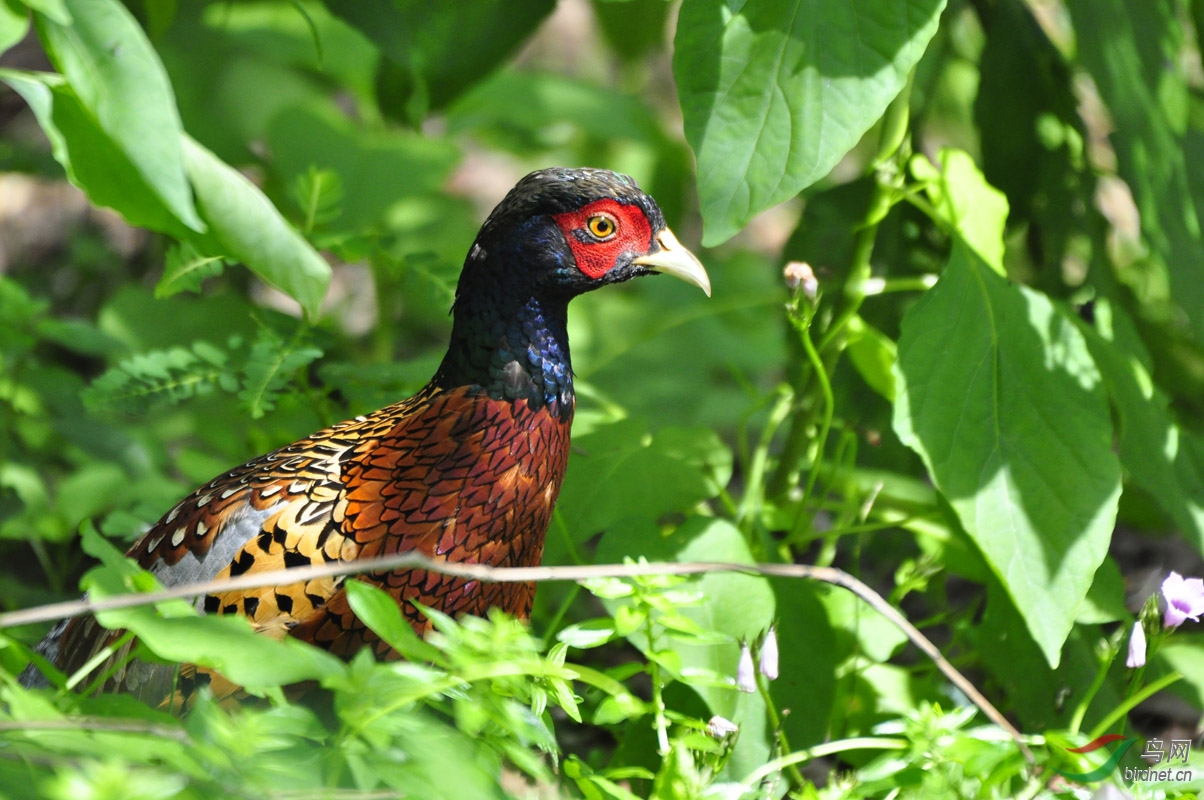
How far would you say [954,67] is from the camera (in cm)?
348

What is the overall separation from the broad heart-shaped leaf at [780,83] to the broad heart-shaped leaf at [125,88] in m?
0.68

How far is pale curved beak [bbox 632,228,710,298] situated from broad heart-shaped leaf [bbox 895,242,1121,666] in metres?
0.34

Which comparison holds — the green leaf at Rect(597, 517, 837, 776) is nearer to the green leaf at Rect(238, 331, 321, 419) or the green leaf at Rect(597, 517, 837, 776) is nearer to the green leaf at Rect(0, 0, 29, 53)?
the green leaf at Rect(238, 331, 321, 419)

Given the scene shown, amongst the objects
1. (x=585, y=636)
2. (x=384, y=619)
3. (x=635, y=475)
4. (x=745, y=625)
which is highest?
(x=384, y=619)

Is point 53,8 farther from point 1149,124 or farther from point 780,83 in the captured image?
point 1149,124

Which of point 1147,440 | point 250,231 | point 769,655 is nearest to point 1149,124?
point 1147,440

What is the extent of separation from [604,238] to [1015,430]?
0.72m

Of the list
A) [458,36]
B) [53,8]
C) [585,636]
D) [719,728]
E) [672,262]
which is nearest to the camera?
[53,8]

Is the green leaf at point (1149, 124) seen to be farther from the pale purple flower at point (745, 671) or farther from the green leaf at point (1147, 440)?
the pale purple flower at point (745, 671)

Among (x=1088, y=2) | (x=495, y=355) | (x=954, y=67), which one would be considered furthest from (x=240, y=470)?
(x=954, y=67)

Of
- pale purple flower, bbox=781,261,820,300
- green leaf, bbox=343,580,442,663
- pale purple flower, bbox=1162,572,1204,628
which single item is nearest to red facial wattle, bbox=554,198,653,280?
pale purple flower, bbox=781,261,820,300

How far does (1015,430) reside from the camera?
178 cm

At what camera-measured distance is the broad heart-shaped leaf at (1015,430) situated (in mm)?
1676

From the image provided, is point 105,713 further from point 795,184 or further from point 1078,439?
point 1078,439
